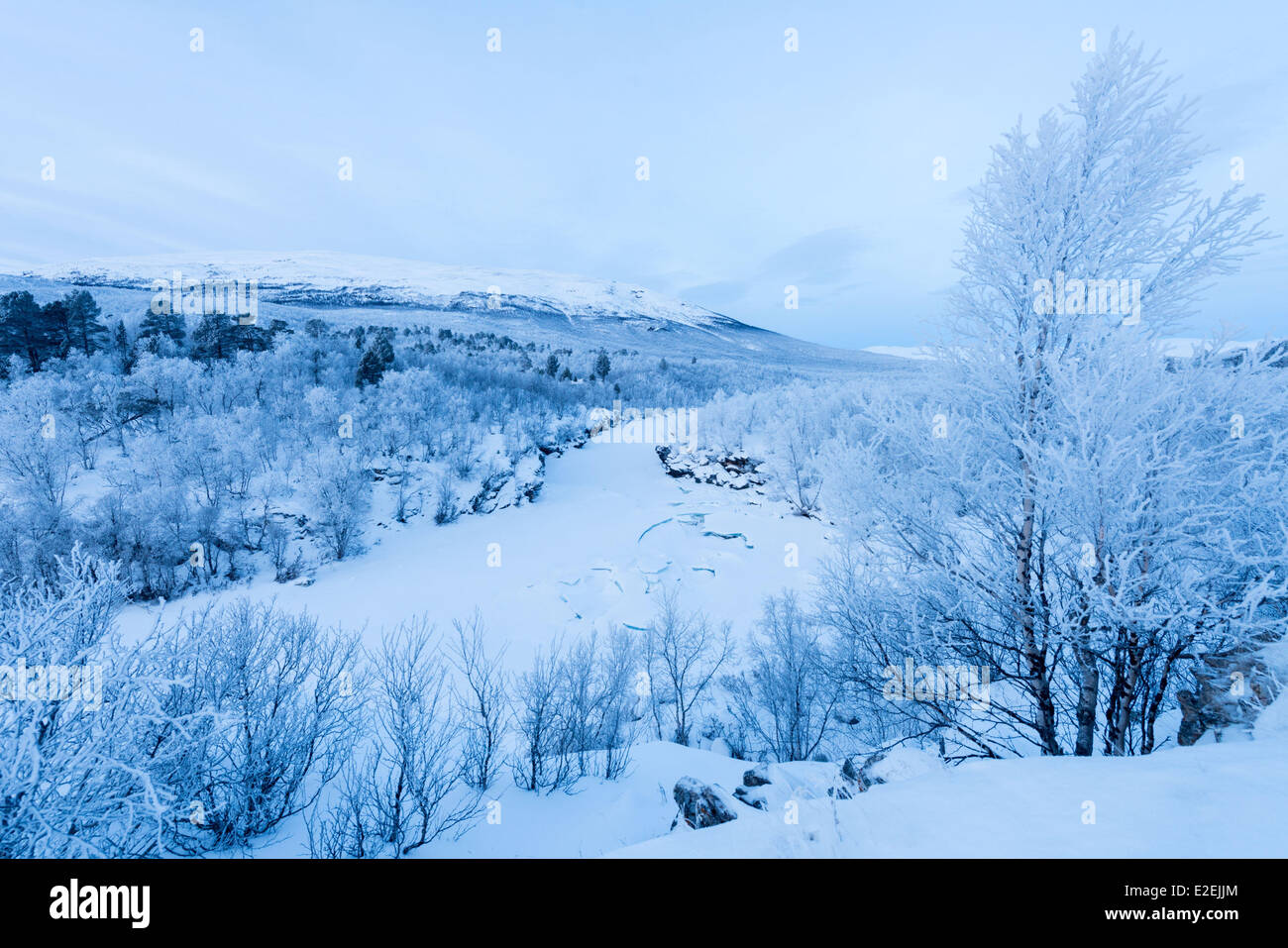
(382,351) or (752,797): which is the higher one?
(382,351)

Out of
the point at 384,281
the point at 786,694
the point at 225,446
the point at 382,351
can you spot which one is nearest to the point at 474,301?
the point at 384,281

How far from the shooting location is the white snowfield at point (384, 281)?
108m

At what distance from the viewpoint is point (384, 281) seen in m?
125

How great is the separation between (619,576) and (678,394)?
1312 inches

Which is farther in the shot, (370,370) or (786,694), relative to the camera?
(370,370)

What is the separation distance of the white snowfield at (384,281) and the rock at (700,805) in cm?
11935

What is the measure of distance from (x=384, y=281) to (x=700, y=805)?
148 m

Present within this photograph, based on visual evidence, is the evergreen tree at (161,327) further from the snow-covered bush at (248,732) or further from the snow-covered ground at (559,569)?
the snow-covered bush at (248,732)

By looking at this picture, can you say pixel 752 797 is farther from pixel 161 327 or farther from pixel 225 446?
pixel 161 327

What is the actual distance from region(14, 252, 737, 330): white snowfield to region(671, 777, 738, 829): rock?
119 meters

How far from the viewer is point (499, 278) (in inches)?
6053

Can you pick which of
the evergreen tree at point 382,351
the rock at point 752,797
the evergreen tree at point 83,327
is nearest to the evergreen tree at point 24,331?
the evergreen tree at point 83,327

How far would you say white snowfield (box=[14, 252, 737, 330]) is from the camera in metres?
108

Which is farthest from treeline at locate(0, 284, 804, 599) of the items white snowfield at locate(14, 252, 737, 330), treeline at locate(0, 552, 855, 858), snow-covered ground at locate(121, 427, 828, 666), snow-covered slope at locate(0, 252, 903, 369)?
white snowfield at locate(14, 252, 737, 330)
